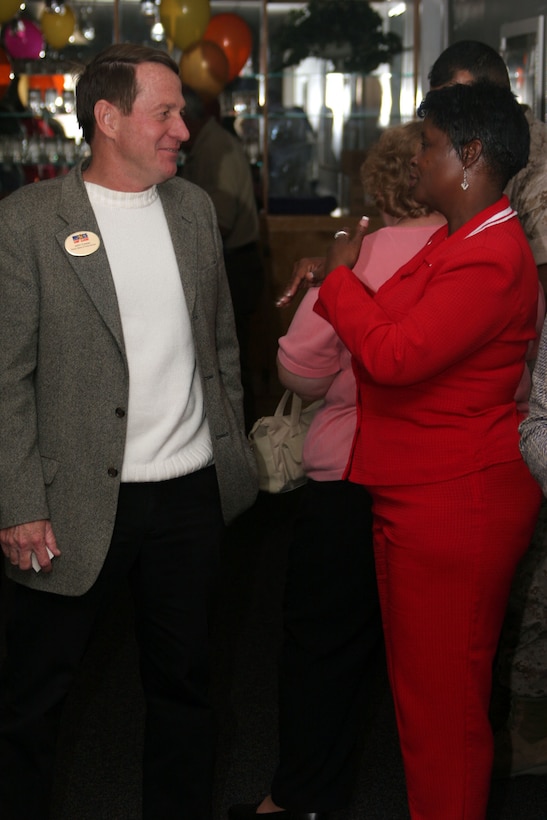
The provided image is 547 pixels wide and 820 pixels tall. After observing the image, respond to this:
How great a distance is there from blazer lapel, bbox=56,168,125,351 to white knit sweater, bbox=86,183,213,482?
4cm

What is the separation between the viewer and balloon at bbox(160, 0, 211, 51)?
5.50m

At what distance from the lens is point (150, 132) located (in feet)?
6.56

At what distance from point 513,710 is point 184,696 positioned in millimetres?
939

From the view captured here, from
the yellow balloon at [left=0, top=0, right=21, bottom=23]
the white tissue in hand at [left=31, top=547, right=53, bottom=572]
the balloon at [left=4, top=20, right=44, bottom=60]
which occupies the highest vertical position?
the yellow balloon at [left=0, top=0, right=21, bottom=23]

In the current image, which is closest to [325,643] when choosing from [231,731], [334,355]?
[334,355]

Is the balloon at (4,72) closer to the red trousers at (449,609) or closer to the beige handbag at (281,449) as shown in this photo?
the beige handbag at (281,449)

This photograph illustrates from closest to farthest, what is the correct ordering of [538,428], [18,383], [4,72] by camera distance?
[538,428] < [18,383] < [4,72]

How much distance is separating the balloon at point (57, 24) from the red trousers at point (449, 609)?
15.7ft

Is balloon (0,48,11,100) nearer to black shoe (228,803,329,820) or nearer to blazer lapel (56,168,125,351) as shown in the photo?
blazer lapel (56,168,125,351)

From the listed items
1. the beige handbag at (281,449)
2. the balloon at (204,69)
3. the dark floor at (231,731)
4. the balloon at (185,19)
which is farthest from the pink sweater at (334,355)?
the balloon at (185,19)

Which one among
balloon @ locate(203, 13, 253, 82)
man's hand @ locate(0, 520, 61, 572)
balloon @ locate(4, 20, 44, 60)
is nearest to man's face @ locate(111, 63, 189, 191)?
man's hand @ locate(0, 520, 61, 572)

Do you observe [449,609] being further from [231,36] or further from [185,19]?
[231,36]

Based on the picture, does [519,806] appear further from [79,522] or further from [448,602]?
[79,522]

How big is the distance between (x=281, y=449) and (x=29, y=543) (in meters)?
0.68
